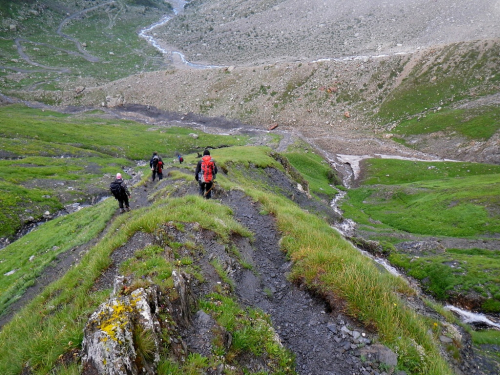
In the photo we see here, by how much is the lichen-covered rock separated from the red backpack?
13299mm

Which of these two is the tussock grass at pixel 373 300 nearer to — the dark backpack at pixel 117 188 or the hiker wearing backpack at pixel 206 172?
the hiker wearing backpack at pixel 206 172

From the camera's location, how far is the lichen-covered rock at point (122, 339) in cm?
556

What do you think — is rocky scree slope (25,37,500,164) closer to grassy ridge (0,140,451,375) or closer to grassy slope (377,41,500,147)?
grassy slope (377,41,500,147)

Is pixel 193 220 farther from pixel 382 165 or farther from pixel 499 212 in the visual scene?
pixel 382 165

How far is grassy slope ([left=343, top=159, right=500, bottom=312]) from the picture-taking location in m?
26.3

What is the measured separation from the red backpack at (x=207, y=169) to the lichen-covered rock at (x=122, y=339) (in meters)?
13.3

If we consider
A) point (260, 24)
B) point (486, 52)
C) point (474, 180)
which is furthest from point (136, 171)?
point (260, 24)

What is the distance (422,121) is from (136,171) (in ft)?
261

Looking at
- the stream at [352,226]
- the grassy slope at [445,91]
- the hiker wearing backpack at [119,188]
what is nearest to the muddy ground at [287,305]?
the hiker wearing backpack at [119,188]

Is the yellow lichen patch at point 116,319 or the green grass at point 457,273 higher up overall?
the yellow lichen patch at point 116,319

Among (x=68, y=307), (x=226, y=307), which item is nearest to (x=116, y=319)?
(x=226, y=307)

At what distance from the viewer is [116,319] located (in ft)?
19.8

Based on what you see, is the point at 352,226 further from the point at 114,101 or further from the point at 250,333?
the point at 114,101

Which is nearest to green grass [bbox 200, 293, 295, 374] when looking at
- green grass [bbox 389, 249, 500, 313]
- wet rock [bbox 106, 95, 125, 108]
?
green grass [bbox 389, 249, 500, 313]
